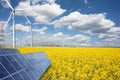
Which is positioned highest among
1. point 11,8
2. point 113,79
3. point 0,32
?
point 11,8

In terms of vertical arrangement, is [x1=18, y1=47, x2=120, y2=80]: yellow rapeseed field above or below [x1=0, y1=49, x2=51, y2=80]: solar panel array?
below

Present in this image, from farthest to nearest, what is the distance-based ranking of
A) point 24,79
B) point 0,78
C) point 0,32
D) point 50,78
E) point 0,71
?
1. point 0,32
2. point 50,78
3. point 24,79
4. point 0,71
5. point 0,78

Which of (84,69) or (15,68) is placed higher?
(15,68)

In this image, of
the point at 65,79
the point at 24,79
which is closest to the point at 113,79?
the point at 65,79

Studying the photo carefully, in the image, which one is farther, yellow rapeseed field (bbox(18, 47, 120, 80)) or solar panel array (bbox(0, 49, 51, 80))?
yellow rapeseed field (bbox(18, 47, 120, 80))

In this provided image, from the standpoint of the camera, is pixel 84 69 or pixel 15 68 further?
pixel 84 69

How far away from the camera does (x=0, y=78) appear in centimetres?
624

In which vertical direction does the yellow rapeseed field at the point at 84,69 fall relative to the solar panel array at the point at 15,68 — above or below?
below

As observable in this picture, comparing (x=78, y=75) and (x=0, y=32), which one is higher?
(x=0, y=32)

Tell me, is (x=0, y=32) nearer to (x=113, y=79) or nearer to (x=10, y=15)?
(x=10, y=15)

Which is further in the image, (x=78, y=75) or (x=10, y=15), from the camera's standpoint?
(x=10, y=15)

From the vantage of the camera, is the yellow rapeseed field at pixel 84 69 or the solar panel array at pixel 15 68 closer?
the solar panel array at pixel 15 68

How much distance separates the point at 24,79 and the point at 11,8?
27526mm

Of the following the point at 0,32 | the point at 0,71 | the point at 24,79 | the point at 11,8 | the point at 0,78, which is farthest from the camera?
the point at 0,32
